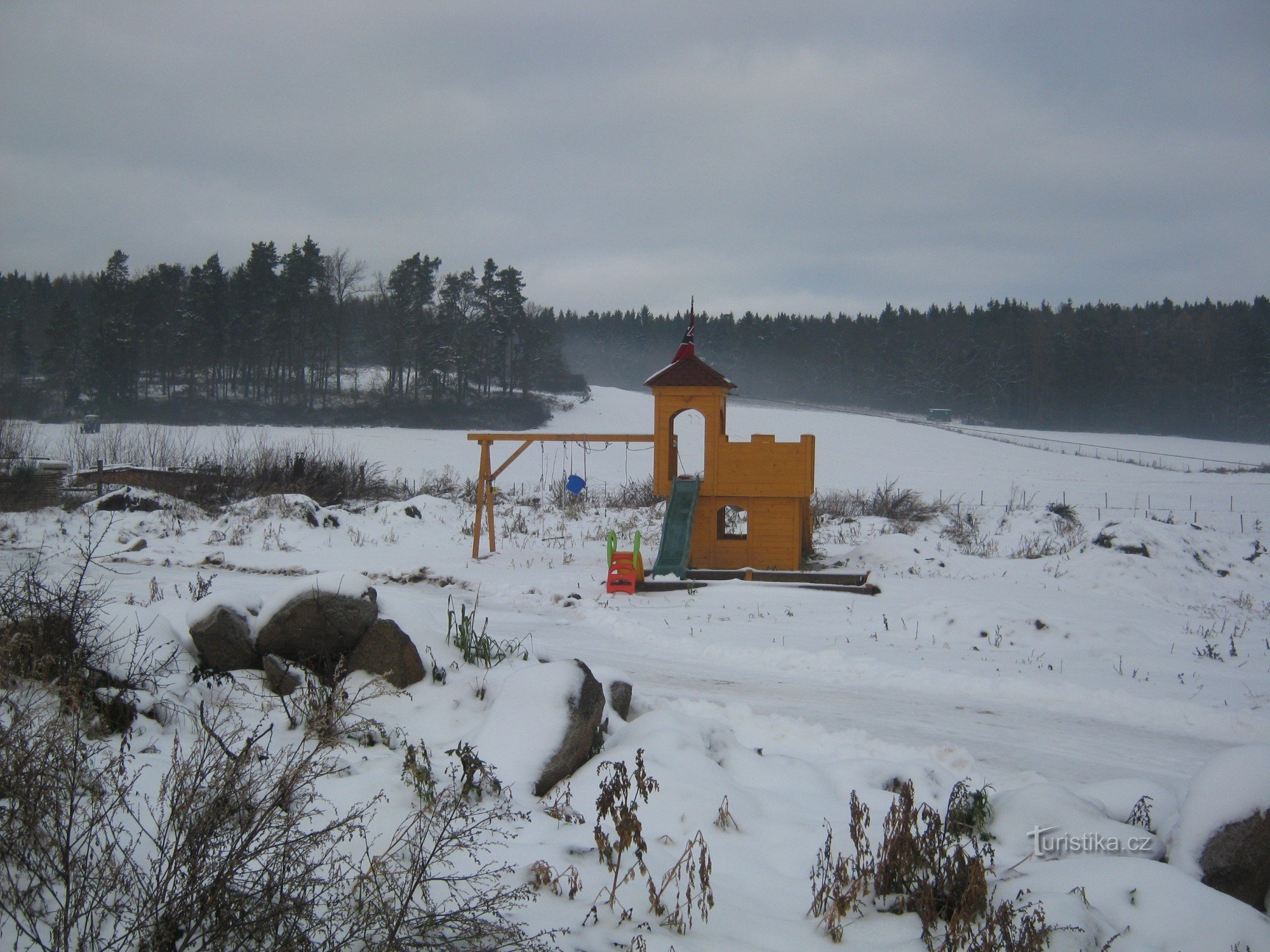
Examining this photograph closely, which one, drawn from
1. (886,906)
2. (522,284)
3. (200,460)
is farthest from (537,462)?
(886,906)

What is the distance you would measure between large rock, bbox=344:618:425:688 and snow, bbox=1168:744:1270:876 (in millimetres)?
4728

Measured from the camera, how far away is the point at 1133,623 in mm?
9078

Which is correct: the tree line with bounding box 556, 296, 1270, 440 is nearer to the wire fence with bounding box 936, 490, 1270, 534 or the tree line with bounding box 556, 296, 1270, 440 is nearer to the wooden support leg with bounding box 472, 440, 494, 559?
the wire fence with bounding box 936, 490, 1270, 534

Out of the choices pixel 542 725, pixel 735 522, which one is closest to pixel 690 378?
pixel 735 522

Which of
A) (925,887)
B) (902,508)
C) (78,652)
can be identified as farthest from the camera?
(902,508)

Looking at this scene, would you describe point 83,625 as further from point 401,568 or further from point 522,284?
point 522,284

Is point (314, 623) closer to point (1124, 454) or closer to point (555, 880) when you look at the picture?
point (555, 880)

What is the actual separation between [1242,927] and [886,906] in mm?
1276

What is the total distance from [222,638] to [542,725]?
101 inches

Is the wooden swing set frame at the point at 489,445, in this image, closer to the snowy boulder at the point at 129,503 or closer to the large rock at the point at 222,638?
the snowy boulder at the point at 129,503

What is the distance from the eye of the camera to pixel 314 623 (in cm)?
560

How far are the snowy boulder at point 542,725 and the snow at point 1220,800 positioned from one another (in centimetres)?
307

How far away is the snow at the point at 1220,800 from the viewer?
10.8 feet

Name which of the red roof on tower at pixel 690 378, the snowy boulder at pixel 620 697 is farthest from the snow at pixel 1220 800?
the red roof on tower at pixel 690 378
